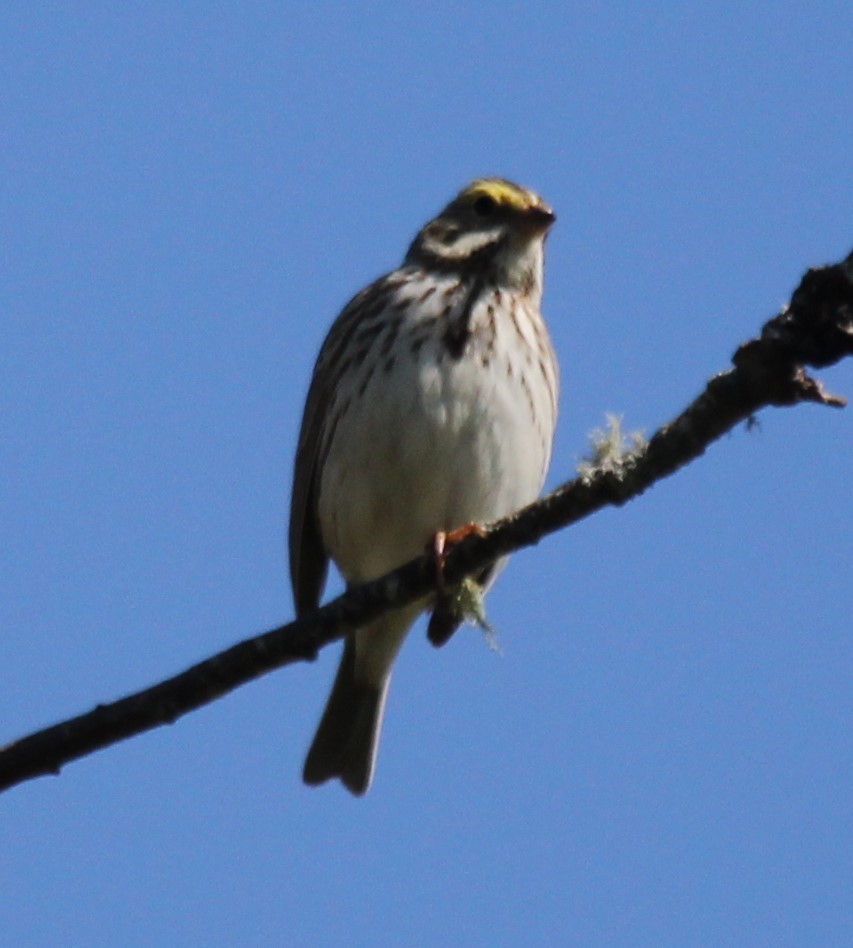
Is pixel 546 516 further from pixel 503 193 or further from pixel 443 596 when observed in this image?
pixel 503 193

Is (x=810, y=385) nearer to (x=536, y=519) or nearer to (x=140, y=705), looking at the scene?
(x=536, y=519)

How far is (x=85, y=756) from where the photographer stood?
16.0 ft

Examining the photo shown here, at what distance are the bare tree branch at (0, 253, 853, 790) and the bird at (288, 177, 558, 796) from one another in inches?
26.6

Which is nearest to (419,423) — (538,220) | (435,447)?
(435,447)

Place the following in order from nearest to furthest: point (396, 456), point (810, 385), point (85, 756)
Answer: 1. point (810, 385)
2. point (85, 756)
3. point (396, 456)

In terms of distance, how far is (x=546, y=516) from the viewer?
16.4 ft

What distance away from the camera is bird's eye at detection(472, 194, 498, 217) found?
745 centimetres

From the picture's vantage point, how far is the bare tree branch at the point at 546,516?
418 cm

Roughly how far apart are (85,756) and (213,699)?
0.39 m

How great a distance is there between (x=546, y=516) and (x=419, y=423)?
1676 mm

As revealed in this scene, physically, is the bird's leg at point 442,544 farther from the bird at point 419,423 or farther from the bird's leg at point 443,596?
the bird at point 419,423

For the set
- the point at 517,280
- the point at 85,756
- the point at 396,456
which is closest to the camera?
the point at 85,756

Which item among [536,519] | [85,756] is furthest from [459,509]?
[85,756]

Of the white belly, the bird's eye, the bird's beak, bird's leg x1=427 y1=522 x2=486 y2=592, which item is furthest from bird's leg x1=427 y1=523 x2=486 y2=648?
the bird's eye
